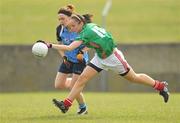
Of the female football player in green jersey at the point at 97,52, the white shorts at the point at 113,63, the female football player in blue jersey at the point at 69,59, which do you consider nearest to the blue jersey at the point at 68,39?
the female football player in blue jersey at the point at 69,59

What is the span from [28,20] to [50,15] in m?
1.36

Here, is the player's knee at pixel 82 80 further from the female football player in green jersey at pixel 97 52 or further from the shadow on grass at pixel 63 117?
the shadow on grass at pixel 63 117

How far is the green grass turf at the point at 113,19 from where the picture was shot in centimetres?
2856

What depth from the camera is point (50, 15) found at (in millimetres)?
31094

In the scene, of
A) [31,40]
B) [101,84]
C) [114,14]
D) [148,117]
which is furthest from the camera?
[114,14]

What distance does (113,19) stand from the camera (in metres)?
30.2

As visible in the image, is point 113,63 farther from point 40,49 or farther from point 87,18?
point 40,49

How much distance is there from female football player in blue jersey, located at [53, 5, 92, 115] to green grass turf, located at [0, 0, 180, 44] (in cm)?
1442

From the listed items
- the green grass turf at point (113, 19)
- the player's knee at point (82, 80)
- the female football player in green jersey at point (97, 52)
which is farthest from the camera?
the green grass turf at point (113, 19)

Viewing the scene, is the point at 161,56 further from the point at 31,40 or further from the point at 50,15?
the point at 50,15

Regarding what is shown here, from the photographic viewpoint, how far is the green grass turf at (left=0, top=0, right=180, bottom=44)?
28.6 m

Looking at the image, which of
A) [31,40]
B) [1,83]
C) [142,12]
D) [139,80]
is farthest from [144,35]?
[139,80]

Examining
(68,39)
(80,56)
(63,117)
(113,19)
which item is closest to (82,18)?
(80,56)

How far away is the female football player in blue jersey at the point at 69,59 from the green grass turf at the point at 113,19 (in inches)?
568
